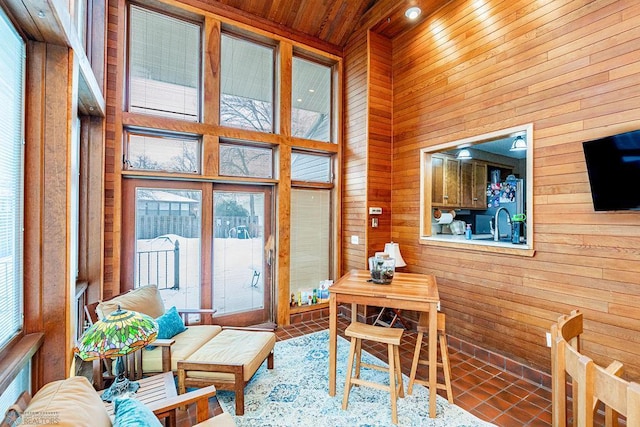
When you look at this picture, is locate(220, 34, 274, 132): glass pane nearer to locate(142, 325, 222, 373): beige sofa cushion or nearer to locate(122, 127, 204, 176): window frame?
locate(122, 127, 204, 176): window frame

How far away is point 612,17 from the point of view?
236 cm

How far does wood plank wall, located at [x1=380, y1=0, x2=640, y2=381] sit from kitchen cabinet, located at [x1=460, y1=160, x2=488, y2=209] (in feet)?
6.22

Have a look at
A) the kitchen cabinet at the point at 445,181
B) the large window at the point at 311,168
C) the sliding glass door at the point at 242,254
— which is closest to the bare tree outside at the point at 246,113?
the large window at the point at 311,168

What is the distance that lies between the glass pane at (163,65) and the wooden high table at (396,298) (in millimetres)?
2857

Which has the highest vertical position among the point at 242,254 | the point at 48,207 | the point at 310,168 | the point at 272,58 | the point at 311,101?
the point at 272,58

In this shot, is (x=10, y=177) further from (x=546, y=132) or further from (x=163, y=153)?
(x=546, y=132)

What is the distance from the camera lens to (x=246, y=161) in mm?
4059

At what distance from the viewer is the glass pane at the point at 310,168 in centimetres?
441

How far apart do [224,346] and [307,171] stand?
270 cm

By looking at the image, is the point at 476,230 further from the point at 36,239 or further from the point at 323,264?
the point at 36,239

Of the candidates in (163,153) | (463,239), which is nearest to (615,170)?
(463,239)

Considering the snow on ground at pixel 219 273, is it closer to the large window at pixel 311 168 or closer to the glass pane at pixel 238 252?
the glass pane at pixel 238 252

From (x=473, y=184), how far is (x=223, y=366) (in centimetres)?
508

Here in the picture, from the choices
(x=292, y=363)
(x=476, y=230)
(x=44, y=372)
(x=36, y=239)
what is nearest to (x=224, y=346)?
(x=292, y=363)
